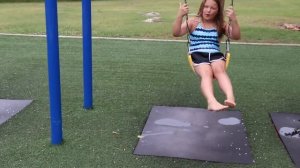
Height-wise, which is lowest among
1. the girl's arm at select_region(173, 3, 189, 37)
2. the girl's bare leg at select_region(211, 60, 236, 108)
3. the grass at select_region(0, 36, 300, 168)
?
the grass at select_region(0, 36, 300, 168)

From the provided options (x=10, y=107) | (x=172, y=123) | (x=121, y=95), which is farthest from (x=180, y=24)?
(x=10, y=107)

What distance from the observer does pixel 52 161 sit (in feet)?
10.9

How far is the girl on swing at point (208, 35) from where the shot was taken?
3.60m

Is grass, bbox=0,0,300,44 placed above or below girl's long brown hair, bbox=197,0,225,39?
below

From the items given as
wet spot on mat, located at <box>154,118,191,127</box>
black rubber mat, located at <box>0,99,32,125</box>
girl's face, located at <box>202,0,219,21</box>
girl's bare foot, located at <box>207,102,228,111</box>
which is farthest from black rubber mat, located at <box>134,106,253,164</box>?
black rubber mat, located at <box>0,99,32,125</box>

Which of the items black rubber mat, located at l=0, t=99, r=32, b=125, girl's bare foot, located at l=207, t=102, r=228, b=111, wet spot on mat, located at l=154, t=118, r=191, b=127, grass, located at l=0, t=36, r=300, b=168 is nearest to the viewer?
girl's bare foot, located at l=207, t=102, r=228, b=111

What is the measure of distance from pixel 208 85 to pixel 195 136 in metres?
0.62

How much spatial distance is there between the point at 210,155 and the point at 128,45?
493 cm

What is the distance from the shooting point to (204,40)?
3928 millimetres

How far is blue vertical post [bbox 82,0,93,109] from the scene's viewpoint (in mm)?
4242

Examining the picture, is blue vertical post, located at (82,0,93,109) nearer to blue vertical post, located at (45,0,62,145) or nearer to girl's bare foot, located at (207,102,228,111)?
blue vertical post, located at (45,0,62,145)

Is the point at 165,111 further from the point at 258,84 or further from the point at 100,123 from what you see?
the point at 258,84

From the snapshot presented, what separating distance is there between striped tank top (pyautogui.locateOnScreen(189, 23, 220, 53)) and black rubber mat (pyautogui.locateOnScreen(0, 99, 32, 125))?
182 centimetres

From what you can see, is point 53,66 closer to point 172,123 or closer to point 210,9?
point 172,123
